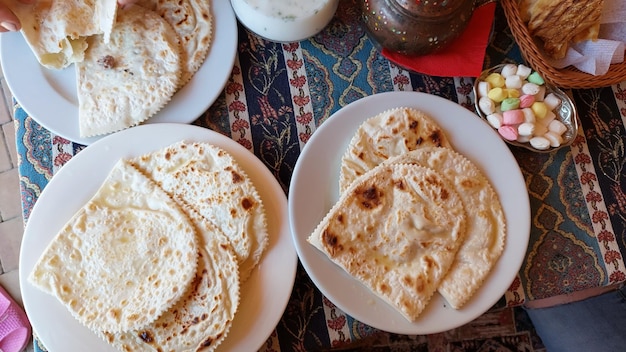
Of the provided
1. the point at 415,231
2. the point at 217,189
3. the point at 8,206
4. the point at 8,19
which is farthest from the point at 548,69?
the point at 8,206

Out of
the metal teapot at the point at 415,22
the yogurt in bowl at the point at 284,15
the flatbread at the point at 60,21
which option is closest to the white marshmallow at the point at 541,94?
the metal teapot at the point at 415,22

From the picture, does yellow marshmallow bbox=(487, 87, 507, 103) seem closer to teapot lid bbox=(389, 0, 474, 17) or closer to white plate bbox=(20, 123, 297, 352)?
teapot lid bbox=(389, 0, 474, 17)

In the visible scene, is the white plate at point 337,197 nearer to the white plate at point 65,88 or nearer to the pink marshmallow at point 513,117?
the pink marshmallow at point 513,117

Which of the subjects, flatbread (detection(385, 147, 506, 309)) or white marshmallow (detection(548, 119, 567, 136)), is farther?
white marshmallow (detection(548, 119, 567, 136))

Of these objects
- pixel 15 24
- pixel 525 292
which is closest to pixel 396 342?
pixel 525 292

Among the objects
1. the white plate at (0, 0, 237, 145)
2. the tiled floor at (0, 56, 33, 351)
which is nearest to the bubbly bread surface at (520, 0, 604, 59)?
the white plate at (0, 0, 237, 145)

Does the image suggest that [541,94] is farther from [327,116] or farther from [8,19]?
[8,19]
